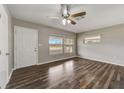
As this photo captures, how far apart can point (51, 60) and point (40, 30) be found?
6.42 ft

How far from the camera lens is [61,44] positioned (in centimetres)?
598

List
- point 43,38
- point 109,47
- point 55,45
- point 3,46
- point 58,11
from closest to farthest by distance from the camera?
point 3,46
point 58,11
point 43,38
point 109,47
point 55,45

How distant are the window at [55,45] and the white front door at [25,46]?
3.67 ft

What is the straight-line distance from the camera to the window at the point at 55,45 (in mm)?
5238

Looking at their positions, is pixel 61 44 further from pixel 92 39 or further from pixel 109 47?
pixel 109 47

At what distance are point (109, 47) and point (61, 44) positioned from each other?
3.08 metres

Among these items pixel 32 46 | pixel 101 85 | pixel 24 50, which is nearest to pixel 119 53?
pixel 101 85

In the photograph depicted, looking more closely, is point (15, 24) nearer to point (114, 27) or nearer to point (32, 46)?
point (32, 46)

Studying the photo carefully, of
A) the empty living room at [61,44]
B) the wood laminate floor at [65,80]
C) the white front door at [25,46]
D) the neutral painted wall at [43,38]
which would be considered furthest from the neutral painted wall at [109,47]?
the white front door at [25,46]

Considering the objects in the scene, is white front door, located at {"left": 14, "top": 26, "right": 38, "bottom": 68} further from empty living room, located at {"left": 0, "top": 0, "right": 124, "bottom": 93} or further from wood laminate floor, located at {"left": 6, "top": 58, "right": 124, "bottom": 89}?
wood laminate floor, located at {"left": 6, "top": 58, "right": 124, "bottom": 89}

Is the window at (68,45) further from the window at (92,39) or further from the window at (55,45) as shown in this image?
the window at (92,39)

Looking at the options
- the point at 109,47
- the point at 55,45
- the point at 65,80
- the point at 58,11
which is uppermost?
the point at 58,11

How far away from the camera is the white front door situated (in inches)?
145

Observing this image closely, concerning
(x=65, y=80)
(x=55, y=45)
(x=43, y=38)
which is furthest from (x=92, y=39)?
(x=65, y=80)
